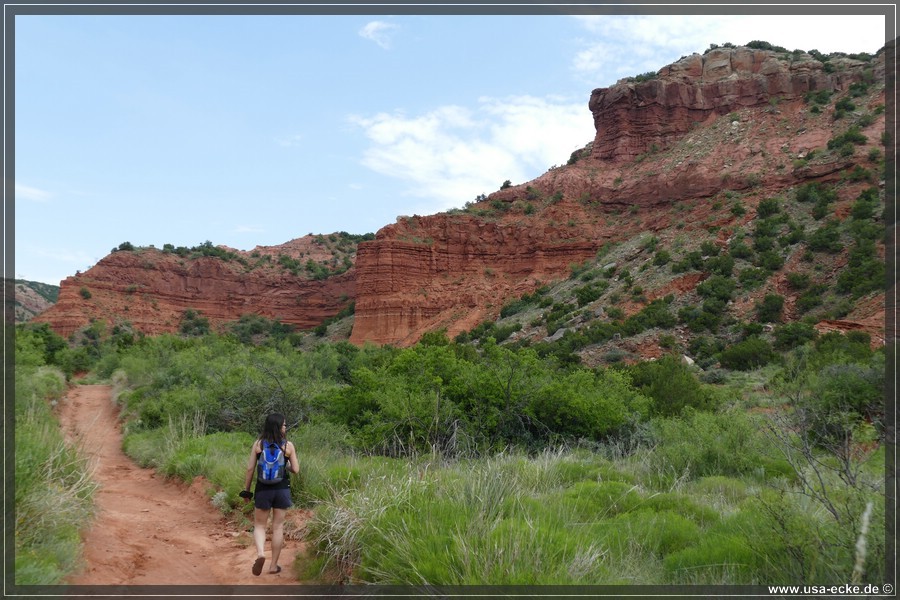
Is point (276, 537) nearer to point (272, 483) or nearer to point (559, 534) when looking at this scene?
point (272, 483)

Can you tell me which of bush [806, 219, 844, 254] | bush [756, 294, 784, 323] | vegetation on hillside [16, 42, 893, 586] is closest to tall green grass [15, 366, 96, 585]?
vegetation on hillside [16, 42, 893, 586]

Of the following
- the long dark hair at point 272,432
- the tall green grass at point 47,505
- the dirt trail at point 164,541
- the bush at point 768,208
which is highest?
the bush at point 768,208

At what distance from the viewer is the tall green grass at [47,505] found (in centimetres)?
441

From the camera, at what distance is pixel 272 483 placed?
20.9 feet

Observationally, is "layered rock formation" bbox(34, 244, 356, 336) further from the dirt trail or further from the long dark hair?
the long dark hair

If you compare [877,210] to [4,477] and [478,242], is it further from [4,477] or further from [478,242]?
[4,477]

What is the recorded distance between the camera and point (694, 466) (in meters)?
9.38

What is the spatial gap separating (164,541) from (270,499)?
72.9 inches

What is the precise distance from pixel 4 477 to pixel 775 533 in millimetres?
6200

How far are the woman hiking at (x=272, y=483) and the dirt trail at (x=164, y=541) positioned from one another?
15.5 inches

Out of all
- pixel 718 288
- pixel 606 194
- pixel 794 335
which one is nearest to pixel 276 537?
pixel 794 335

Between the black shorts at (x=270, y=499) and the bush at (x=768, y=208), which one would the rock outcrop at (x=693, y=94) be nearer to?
the bush at (x=768, y=208)

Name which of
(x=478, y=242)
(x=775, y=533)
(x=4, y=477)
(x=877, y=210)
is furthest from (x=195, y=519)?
(x=478, y=242)

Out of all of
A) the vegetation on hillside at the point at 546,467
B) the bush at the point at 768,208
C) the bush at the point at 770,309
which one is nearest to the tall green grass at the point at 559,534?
the vegetation on hillside at the point at 546,467
